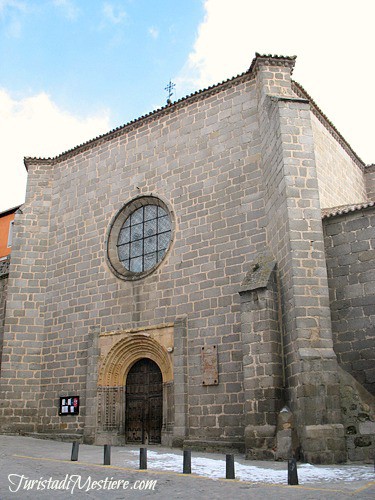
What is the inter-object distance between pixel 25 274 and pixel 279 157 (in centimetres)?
837

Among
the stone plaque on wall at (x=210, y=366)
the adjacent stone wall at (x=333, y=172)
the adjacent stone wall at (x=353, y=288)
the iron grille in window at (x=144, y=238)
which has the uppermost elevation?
the adjacent stone wall at (x=333, y=172)

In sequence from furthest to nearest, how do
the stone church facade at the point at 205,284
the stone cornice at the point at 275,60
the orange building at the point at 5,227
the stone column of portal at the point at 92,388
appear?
1. the orange building at the point at 5,227
2. the stone column of portal at the point at 92,388
3. the stone cornice at the point at 275,60
4. the stone church facade at the point at 205,284

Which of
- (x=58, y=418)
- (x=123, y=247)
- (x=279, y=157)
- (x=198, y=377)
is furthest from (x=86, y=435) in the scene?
(x=279, y=157)

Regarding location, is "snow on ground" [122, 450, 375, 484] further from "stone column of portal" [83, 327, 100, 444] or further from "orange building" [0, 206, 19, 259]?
"orange building" [0, 206, 19, 259]

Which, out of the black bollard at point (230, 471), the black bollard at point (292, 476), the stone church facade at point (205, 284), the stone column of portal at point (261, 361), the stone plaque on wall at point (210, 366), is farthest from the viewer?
the stone plaque on wall at point (210, 366)

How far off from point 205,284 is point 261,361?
2727 millimetres

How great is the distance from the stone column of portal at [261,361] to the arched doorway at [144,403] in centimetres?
315

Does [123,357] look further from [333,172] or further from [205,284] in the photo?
[333,172]

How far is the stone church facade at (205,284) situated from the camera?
389 inches

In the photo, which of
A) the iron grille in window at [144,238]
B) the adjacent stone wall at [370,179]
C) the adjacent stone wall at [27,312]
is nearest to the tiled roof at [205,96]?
the adjacent stone wall at [370,179]

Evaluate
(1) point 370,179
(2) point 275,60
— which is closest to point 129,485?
(2) point 275,60

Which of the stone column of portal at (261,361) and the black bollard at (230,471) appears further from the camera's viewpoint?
the stone column of portal at (261,361)

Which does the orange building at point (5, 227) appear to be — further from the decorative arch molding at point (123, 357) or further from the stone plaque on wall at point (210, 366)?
the stone plaque on wall at point (210, 366)

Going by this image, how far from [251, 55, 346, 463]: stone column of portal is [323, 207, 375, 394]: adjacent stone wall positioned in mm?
847
